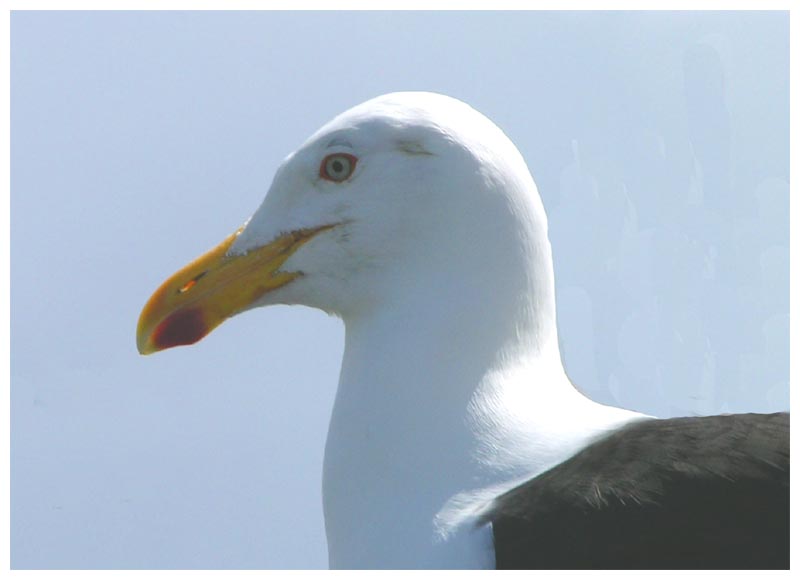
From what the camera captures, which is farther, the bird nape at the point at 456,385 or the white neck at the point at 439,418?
the white neck at the point at 439,418

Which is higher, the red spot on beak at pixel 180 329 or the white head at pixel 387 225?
the white head at pixel 387 225

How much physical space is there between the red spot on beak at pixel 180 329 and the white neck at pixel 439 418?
18.0 inches

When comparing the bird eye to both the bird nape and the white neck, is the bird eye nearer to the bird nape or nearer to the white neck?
the bird nape

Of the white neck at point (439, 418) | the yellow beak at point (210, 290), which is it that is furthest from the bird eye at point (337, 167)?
the white neck at point (439, 418)

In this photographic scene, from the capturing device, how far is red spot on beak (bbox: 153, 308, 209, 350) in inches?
176

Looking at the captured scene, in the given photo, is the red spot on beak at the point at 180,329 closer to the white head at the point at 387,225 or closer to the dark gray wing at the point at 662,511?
the white head at the point at 387,225

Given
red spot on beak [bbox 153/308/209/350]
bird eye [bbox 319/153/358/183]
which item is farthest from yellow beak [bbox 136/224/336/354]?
bird eye [bbox 319/153/358/183]

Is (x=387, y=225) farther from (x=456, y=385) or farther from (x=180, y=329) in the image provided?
(x=180, y=329)

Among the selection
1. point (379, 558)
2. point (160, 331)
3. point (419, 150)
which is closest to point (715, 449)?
point (379, 558)

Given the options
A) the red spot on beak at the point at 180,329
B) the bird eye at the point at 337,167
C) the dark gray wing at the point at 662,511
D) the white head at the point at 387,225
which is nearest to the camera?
the dark gray wing at the point at 662,511

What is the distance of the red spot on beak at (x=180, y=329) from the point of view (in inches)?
176

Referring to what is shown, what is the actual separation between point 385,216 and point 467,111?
15.0 inches

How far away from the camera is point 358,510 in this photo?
402 cm

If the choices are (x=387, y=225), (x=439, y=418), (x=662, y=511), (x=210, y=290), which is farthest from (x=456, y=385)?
(x=210, y=290)
